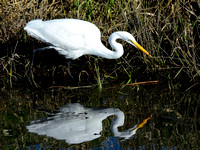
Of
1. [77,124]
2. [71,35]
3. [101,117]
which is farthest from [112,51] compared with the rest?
[77,124]

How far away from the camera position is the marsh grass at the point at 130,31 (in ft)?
15.0

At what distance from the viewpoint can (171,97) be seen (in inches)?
153

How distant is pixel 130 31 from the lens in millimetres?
4938

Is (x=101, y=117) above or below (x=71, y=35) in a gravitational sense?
below

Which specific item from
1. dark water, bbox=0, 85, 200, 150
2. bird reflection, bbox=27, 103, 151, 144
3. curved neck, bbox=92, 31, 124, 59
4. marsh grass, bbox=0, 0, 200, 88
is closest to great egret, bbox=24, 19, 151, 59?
curved neck, bbox=92, 31, 124, 59

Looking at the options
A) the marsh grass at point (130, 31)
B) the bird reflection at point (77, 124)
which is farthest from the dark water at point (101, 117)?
the marsh grass at point (130, 31)

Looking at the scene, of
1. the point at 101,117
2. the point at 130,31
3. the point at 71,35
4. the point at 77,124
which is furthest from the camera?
the point at 130,31

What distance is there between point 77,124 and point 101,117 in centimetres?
29

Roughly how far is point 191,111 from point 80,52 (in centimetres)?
180

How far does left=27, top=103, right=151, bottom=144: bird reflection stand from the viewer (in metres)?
3.05

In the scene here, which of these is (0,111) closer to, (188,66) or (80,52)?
(80,52)

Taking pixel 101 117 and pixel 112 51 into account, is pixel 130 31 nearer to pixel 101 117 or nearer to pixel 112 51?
pixel 112 51

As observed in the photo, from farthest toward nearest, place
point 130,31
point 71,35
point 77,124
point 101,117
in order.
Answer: point 130,31 → point 71,35 → point 101,117 → point 77,124

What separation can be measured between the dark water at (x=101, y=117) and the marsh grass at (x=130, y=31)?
41cm
